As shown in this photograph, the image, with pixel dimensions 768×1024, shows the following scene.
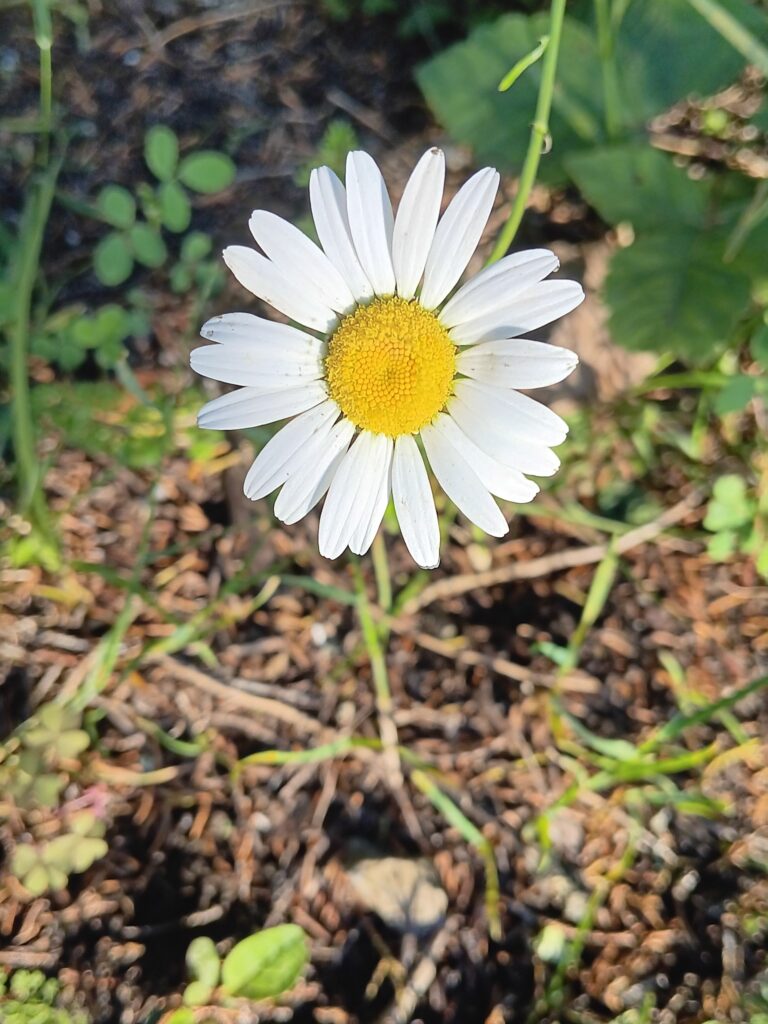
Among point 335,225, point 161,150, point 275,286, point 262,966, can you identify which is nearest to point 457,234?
point 335,225

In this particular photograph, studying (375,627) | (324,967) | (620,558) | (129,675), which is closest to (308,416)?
(375,627)

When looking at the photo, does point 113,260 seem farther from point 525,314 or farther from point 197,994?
point 197,994

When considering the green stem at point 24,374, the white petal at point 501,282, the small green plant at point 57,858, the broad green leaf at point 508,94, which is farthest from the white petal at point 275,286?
the small green plant at point 57,858

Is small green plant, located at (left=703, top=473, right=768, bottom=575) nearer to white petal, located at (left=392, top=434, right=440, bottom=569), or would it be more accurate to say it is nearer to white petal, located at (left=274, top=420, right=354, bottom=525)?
→ white petal, located at (left=392, top=434, right=440, bottom=569)

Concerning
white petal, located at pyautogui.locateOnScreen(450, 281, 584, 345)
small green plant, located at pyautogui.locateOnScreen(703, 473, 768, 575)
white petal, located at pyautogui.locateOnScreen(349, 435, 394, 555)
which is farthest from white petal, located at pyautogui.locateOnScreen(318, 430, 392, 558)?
small green plant, located at pyautogui.locateOnScreen(703, 473, 768, 575)

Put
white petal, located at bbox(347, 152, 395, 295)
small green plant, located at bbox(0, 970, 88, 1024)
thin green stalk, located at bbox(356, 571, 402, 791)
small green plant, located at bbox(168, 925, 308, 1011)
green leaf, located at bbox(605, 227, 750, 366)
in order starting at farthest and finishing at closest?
thin green stalk, located at bbox(356, 571, 402, 791)
green leaf, located at bbox(605, 227, 750, 366)
small green plant, located at bbox(168, 925, 308, 1011)
small green plant, located at bbox(0, 970, 88, 1024)
white petal, located at bbox(347, 152, 395, 295)
